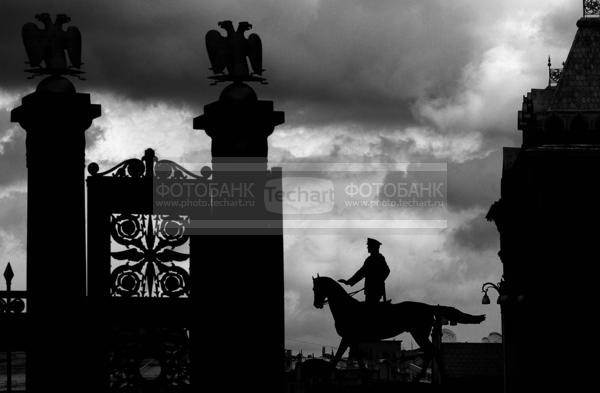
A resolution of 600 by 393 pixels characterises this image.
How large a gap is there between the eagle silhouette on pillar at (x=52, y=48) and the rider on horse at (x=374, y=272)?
454 centimetres

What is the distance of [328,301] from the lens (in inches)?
1031

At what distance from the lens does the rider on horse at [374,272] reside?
952 inches

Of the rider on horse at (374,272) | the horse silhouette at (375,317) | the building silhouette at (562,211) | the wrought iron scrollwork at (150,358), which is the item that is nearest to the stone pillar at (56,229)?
the wrought iron scrollwork at (150,358)

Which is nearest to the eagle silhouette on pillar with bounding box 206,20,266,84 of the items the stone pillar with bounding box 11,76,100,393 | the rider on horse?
the stone pillar with bounding box 11,76,100,393

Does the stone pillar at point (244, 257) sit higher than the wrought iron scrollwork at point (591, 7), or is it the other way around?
the wrought iron scrollwork at point (591, 7)

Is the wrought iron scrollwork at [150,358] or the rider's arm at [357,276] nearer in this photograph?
the wrought iron scrollwork at [150,358]

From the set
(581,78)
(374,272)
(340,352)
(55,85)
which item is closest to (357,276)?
(374,272)

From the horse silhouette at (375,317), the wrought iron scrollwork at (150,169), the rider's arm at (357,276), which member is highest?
the wrought iron scrollwork at (150,169)

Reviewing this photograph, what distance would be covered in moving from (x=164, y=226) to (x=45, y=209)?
1.61m

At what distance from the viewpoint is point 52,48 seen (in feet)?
73.8

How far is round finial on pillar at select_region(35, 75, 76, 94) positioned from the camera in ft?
73.6

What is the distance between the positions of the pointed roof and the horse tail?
139 ft

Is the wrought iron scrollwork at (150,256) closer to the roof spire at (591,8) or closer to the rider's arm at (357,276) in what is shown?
the rider's arm at (357,276)

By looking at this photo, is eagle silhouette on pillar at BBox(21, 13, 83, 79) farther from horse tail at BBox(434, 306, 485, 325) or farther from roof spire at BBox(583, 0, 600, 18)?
roof spire at BBox(583, 0, 600, 18)
